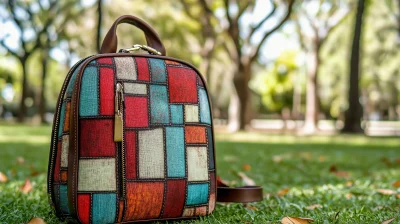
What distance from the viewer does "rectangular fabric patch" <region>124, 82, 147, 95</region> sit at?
209cm

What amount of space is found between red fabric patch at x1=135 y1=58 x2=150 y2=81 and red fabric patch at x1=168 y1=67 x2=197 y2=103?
0.10 m

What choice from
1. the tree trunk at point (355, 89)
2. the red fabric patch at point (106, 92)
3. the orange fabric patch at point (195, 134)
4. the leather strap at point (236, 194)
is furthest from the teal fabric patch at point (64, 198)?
the tree trunk at point (355, 89)

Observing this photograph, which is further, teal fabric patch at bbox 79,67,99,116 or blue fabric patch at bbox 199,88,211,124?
blue fabric patch at bbox 199,88,211,124

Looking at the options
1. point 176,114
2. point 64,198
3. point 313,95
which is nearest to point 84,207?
point 64,198

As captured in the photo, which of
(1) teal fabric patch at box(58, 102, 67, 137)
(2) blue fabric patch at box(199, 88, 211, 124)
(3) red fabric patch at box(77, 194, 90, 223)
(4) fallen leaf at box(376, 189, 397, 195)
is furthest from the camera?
(4) fallen leaf at box(376, 189, 397, 195)

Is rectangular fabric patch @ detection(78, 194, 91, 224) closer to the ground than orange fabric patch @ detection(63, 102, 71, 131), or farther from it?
closer to the ground

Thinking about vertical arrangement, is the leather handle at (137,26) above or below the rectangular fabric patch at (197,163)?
above

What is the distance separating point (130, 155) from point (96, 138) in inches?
6.0

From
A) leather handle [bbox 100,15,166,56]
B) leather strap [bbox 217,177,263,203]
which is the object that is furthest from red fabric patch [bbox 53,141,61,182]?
leather strap [bbox 217,177,263,203]

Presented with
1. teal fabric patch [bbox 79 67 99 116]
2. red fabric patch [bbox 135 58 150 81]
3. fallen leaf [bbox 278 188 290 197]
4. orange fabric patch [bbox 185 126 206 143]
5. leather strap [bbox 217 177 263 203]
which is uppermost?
red fabric patch [bbox 135 58 150 81]

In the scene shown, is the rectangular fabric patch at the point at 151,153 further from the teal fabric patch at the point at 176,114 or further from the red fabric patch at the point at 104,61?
the red fabric patch at the point at 104,61

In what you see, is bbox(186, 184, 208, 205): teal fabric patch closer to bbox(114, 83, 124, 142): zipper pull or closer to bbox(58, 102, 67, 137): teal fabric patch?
bbox(114, 83, 124, 142): zipper pull

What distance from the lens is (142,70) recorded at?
2.15m

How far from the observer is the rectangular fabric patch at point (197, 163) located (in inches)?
87.1
